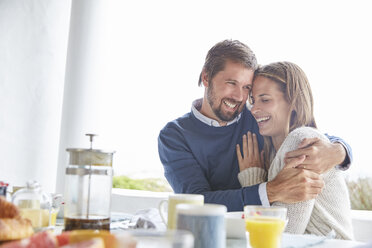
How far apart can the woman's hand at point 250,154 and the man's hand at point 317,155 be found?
22 cm

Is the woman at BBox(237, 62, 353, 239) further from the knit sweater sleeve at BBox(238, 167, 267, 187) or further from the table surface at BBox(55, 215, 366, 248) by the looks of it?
the table surface at BBox(55, 215, 366, 248)

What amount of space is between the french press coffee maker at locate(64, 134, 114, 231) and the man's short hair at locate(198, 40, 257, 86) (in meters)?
1.54

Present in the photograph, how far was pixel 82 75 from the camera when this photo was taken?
3.42m

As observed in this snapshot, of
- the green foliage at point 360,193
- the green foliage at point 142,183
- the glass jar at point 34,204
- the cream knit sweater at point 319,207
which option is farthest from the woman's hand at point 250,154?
the green foliage at point 142,183

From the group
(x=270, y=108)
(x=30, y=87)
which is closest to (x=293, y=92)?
(x=270, y=108)

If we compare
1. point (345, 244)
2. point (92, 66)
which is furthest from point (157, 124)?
point (345, 244)

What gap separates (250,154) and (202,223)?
1.64 m

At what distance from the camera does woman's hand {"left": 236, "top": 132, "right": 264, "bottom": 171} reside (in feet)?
8.30

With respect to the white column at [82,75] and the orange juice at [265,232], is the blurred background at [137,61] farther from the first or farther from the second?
the orange juice at [265,232]

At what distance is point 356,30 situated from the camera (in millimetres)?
2820

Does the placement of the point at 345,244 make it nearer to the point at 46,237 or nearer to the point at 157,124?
the point at 46,237

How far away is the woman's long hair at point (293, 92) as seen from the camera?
8.07 ft

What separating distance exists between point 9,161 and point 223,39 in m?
1.96

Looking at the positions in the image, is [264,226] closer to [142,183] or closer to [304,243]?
[304,243]
